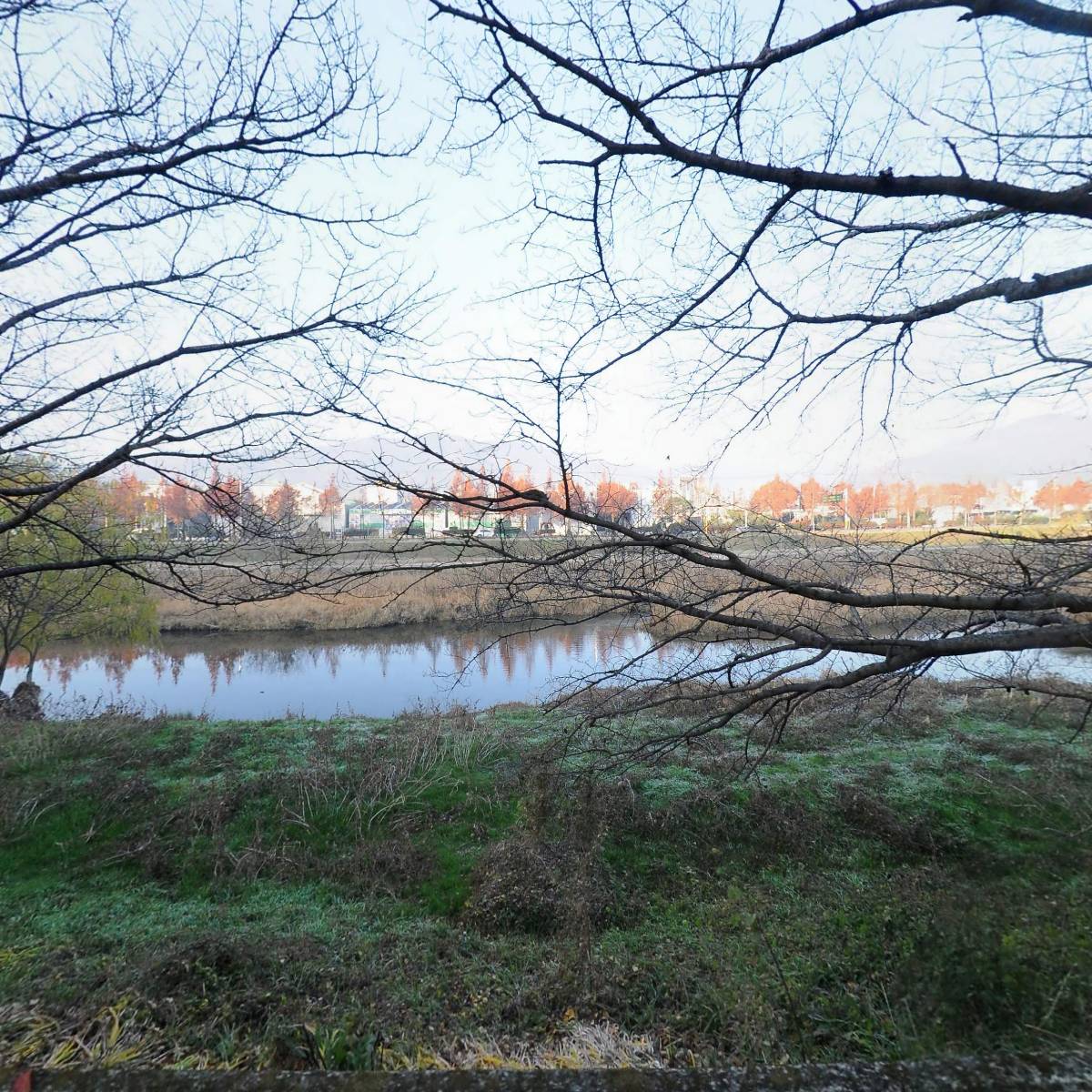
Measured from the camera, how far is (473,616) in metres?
4.24

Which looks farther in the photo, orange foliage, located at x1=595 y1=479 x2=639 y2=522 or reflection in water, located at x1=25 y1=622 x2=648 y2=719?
reflection in water, located at x1=25 y1=622 x2=648 y2=719

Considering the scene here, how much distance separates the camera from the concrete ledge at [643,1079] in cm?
108

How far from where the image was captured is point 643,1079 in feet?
3.75

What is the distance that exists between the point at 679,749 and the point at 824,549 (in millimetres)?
5906

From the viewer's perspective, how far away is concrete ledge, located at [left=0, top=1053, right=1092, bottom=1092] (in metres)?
1.08

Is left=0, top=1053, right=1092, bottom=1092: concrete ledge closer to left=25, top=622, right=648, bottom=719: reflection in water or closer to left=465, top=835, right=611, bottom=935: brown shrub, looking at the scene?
left=465, top=835, right=611, bottom=935: brown shrub

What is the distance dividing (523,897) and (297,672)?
1515 centimetres

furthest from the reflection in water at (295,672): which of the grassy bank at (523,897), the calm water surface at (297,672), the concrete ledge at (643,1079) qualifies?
the concrete ledge at (643,1079)

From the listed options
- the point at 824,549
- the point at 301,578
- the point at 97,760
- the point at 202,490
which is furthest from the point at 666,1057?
the point at 97,760

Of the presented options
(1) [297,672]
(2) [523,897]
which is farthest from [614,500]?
(1) [297,672]

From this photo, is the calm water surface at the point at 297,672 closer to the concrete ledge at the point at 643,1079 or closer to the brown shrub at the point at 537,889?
the brown shrub at the point at 537,889

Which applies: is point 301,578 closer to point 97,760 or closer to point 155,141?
point 155,141

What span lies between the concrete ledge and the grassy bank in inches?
32.4

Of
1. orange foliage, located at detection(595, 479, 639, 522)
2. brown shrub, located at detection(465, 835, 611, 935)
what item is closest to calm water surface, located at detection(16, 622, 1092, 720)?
brown shrub, located at detection(465, 835, 611, 935)
